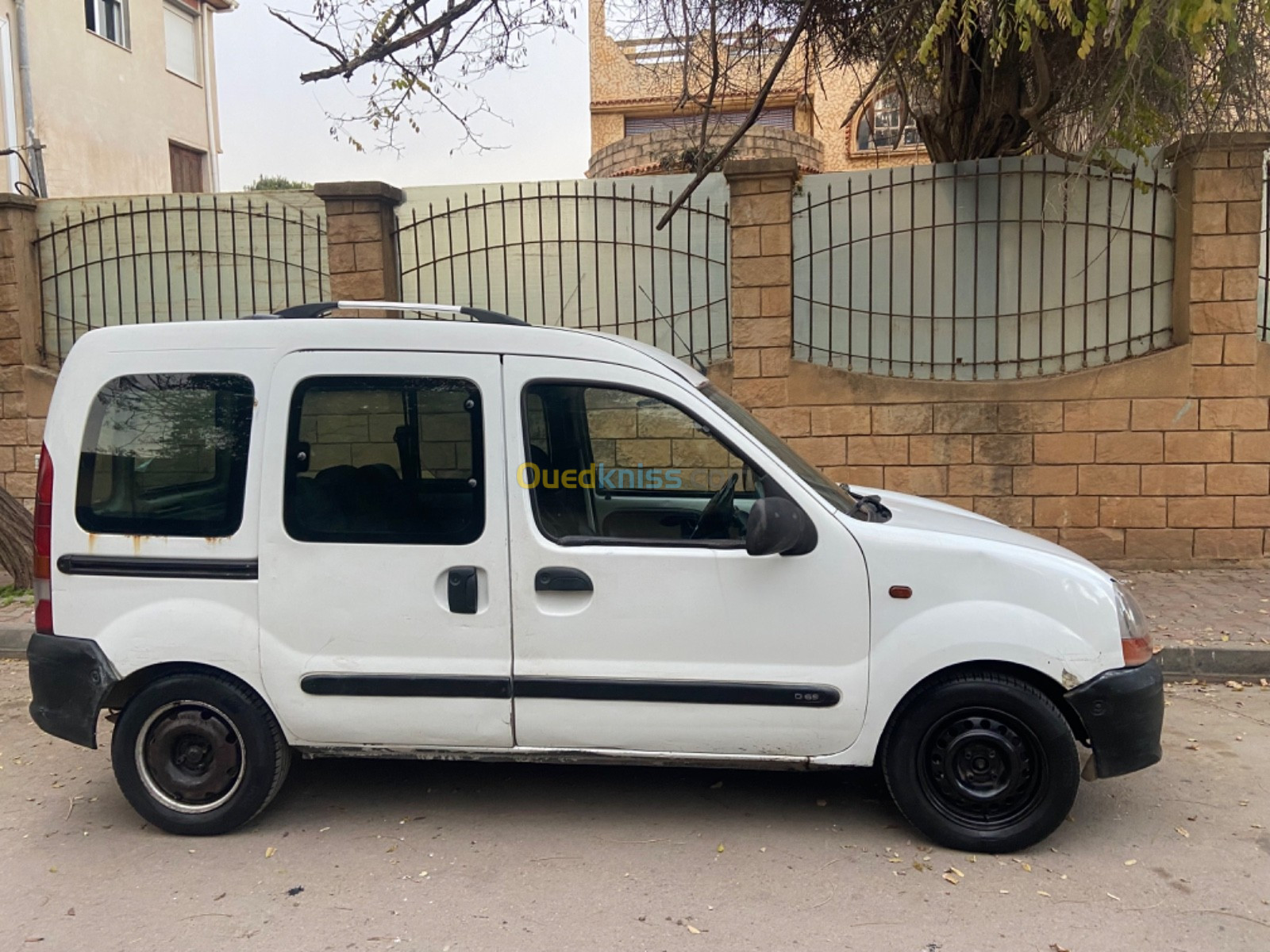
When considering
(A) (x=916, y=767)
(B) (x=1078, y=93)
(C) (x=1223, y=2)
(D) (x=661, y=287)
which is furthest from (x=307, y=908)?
(B) (x=1078, y=93)

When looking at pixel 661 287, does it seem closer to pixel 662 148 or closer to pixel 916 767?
pixel 916 767

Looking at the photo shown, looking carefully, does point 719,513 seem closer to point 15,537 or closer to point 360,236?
point 360,236

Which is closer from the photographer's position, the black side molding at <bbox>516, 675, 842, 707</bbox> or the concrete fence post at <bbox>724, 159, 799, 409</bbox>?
the black side molding at <bbox>516, 675, 842, 707</bbox>

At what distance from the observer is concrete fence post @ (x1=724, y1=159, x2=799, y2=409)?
7465 mm

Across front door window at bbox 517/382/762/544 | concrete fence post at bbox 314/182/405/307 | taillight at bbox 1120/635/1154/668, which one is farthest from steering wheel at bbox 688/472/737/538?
concrete fence post at bbox 314/182/405/307

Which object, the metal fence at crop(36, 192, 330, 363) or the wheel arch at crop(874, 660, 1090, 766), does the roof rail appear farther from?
the metal fence at crop(36, 192, 330, 363)

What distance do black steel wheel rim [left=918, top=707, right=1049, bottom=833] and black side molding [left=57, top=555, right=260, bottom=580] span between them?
2.53 metres

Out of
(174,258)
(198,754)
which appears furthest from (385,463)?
(174,258)

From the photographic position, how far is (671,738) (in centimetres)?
346

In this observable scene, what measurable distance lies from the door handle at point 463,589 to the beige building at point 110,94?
1268 cm

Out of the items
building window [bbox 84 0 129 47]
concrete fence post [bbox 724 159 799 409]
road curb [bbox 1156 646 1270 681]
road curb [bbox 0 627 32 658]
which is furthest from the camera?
building window [bbox 84 0 129 47]

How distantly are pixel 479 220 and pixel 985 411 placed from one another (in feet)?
14.3

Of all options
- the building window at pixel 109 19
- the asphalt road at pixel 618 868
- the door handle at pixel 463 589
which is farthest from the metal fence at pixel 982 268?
the building window at pixel 109 19

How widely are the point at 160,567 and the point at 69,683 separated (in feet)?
1.82
